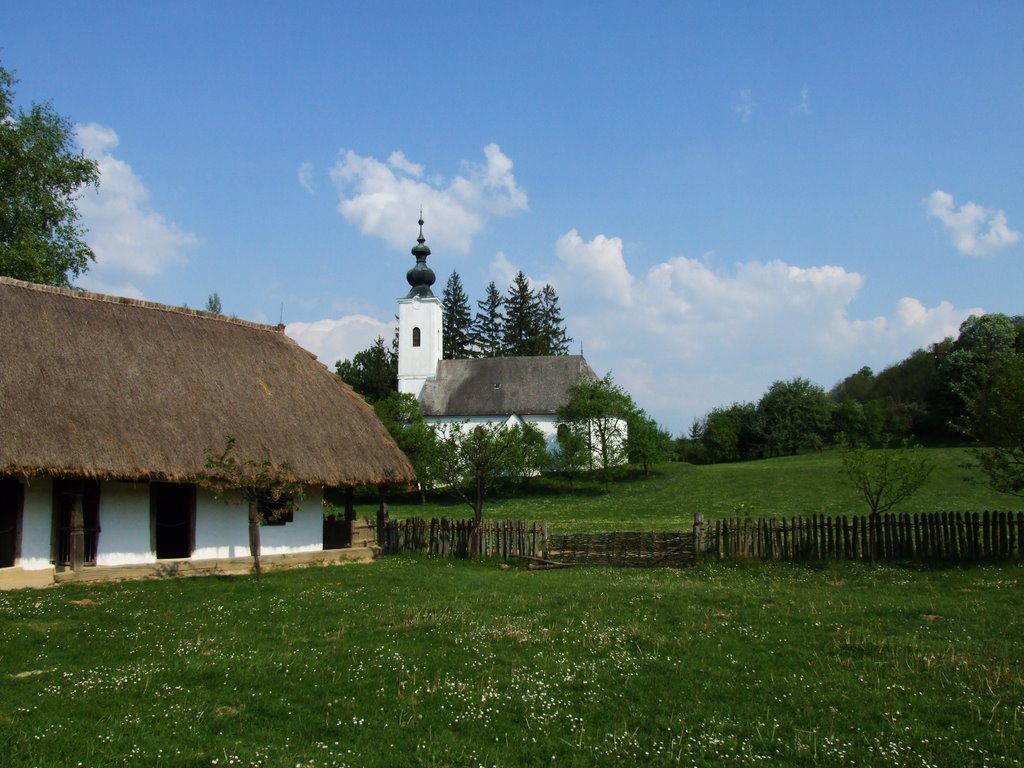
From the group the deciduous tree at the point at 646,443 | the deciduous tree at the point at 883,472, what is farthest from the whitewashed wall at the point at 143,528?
the deciduous tree at the point at 646,443

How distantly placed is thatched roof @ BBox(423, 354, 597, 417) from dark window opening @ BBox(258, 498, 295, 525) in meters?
38.0

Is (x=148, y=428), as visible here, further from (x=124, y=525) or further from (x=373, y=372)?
(x=373, y=372)

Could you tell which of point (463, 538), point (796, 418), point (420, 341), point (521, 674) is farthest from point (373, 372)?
point (521, 674)

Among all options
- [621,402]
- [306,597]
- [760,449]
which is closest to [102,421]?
[306,597]

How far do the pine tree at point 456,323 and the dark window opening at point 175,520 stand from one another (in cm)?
5513

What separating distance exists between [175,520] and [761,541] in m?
13.4

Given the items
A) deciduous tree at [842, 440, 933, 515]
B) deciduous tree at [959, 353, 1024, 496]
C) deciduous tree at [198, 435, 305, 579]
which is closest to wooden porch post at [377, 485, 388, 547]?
deciduous tree at [198, 435, 305, 579]

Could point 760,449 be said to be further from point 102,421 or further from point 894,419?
point 102,421

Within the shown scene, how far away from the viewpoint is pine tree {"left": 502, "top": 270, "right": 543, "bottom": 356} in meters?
73.9

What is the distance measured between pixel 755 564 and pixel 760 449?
188ft

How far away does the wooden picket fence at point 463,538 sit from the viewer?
19.7 metres

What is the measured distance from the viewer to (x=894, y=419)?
65875 millimetres

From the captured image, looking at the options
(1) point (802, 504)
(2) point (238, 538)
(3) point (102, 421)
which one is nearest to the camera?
(3) point (102, 421)

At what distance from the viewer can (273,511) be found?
18953 mm
